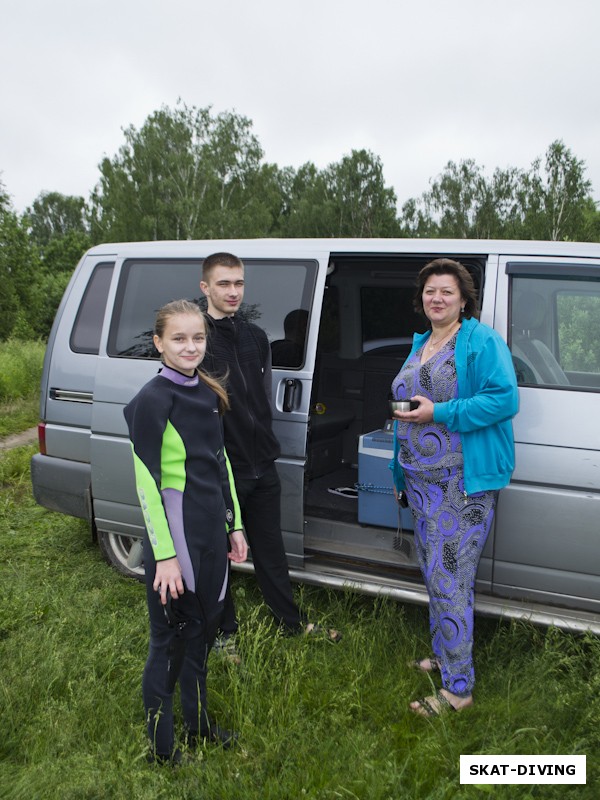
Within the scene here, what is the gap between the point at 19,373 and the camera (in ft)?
40.6

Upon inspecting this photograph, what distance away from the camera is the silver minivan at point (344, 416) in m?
2.79

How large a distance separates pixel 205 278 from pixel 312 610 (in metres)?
1.93

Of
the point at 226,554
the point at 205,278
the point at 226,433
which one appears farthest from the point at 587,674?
the point at 205,278

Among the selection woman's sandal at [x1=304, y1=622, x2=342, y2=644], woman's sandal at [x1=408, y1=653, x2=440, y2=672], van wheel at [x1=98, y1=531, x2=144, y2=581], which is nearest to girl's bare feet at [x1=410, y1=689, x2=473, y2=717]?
woman's sandal at [x1=408, y1=653, x2=440, y2=672]

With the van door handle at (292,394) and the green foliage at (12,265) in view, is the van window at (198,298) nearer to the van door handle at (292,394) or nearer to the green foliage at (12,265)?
the van door handle at (292,394)

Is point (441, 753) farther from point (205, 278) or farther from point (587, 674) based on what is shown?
point (205, 278)

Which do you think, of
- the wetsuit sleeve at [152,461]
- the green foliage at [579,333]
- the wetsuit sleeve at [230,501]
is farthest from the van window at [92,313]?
the green foliage at [579,333]

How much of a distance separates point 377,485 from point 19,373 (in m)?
10.8

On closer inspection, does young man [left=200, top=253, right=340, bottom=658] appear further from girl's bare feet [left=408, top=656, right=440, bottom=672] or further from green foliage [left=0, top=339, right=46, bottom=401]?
green foliage [left=0, top=339, right=46, bottom=401]

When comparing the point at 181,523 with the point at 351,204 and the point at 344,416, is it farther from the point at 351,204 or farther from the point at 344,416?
the point at 351,204

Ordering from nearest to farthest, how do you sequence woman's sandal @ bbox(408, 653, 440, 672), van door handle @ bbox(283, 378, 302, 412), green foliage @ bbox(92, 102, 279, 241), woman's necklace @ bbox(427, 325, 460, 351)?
1. woman's necklace @ bbox(427, 325, 460, 351)
2. woman's sandal @ bbox(408, 653, 440, 672)
3. van door handle @ bbox(283, 378, 302, 412)
4. green foliage @ bbox(92, 102, 279, 241)

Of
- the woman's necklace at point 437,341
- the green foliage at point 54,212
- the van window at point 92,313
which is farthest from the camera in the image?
the green foliage at point 54,212

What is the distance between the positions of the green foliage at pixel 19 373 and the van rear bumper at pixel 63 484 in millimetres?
7797

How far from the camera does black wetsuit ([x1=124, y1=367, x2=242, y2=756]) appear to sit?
2.12 m
